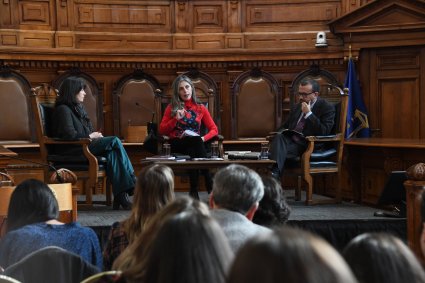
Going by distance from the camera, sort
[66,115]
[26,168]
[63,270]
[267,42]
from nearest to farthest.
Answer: [63,270] < [66,115] < [26,168] < [267,42]

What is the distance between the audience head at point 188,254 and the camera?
3.45ft

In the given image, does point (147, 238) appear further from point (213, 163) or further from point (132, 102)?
point (132, 102)

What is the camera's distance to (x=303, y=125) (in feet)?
19.1

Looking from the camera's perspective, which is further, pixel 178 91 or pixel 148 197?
pixel 178 91

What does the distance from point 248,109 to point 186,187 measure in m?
1.27

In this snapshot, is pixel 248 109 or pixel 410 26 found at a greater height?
pixel 410 26

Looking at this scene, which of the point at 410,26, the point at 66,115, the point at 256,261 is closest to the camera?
the point at 256,261

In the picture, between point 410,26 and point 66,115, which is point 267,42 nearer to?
point 410,26

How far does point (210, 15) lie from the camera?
772 cm

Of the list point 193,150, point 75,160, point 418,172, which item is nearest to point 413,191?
point 418,172

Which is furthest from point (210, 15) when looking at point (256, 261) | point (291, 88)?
point (256, 261)

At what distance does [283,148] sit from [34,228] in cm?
345

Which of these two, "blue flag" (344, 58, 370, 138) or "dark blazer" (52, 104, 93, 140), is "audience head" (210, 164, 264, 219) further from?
"blue flag" (344, 58, 370, 138)

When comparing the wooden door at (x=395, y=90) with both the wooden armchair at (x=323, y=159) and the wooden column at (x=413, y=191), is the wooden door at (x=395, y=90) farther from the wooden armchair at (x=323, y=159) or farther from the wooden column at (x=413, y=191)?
the wooden column at (x=413, y=191)
